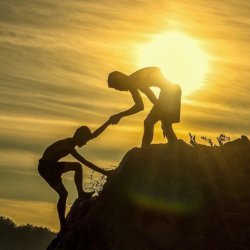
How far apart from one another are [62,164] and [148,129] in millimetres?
3032

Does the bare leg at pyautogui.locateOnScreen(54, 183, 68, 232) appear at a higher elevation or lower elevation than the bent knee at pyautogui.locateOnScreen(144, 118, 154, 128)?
lower

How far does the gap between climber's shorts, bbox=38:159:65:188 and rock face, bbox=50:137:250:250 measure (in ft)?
4.75

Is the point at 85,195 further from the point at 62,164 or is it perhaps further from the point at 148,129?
the point at 148,129

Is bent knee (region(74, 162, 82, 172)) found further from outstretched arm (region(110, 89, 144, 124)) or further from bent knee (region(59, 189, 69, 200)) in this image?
outstretched arm (region(110, 89, 144, 124))

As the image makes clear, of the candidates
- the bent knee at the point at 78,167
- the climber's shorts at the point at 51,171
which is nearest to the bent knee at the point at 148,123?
the bent knee at the point at 78,167

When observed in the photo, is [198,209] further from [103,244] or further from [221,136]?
[221,136]

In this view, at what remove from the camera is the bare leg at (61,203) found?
30516 mm

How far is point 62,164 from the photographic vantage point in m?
30.7

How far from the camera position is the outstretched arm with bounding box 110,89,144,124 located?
30547 mm

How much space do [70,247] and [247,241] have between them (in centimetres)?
575

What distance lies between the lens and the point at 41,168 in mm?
30938

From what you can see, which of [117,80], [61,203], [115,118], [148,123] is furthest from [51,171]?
[117,80]

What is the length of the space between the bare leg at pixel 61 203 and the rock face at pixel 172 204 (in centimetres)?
42

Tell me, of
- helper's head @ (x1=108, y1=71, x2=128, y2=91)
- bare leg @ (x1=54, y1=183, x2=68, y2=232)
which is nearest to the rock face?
bare leg @ (x1=54, y1=183, x2=68, y2=232)
